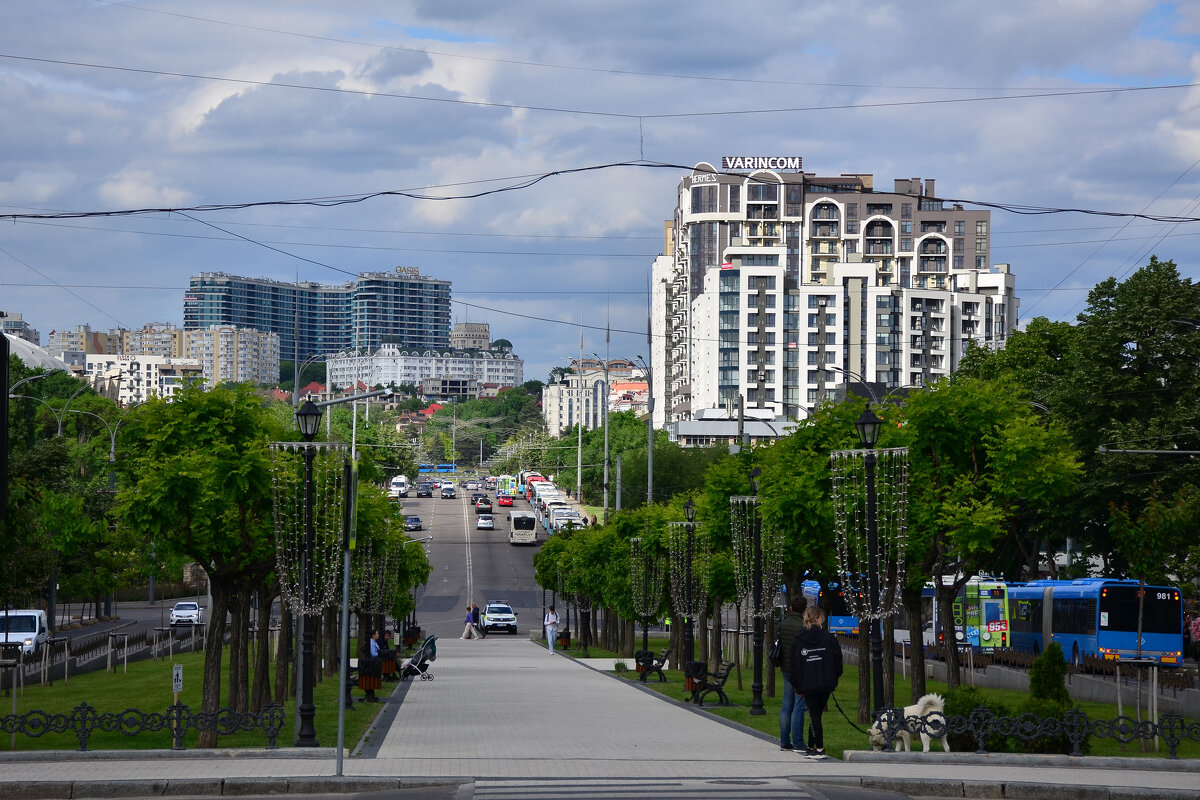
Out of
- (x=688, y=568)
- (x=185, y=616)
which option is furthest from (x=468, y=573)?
(x=688, y=568)

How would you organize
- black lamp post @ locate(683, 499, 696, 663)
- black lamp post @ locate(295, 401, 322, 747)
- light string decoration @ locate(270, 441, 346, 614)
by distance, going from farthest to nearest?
black lamp post @ locate(683, 499, 696, 663) → light string decoration @ locate(270, 441, 346, 614) → black lamp post @ locate(295, 401, 322, 747)

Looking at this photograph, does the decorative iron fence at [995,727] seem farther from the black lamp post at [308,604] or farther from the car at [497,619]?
the car at [497,619]

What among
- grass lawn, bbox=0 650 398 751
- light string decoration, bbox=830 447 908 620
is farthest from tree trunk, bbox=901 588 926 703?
grass lawn, bbox=0 650 398 751

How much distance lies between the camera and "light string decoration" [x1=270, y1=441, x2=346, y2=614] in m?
22.5

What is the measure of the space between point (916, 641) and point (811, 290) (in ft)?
431

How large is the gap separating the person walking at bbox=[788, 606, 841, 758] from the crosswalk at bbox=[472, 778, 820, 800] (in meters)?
1.69

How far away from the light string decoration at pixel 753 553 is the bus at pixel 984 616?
2007 cm

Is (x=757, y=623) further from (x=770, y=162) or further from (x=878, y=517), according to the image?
(x=770, y=162)

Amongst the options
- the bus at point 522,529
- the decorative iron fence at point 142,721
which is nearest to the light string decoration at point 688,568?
the decorative iron fence at point 142,721

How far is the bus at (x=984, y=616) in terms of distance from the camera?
51.8 meters

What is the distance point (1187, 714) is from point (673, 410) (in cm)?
15884

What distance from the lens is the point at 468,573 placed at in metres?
101

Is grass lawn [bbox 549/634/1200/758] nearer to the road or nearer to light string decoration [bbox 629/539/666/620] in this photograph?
light string decoration [bbox 629/539/666/620]

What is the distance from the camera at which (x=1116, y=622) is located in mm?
40938
